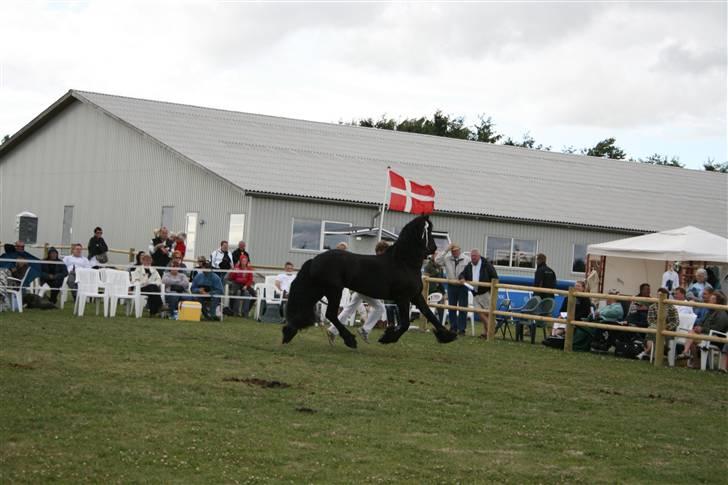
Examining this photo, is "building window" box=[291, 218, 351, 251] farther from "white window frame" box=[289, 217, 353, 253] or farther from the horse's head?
the horse's head

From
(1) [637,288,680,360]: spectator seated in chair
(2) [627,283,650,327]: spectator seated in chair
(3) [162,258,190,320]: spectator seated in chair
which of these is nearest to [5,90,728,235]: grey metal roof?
(3) [162,258,190,320]: spectator seated in chair

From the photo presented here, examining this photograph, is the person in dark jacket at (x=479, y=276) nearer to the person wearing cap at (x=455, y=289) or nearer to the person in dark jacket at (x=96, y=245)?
the person wearing cap at (x=455, y=289)

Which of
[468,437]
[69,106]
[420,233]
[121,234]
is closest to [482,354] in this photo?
[420,233]

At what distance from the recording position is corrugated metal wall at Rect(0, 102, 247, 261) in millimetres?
33500

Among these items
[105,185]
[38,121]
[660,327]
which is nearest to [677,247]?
[660,327]

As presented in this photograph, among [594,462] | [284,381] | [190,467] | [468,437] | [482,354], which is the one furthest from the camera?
[482,354]

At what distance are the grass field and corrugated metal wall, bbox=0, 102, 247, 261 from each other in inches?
673

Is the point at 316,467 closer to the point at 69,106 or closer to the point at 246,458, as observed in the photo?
the point at 246,458

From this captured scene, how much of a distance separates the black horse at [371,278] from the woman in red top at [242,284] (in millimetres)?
7449

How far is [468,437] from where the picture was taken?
376 inches

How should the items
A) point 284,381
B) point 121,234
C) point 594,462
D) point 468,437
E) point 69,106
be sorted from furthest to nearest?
point 69,106, point 121,234, point 284,381, point 468,437, point 594,462

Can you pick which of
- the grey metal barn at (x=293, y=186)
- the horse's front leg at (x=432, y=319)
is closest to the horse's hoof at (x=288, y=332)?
the horse's front leg at (x=432, y=319)

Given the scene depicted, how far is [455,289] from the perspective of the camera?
71.4ft

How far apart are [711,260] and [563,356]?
7161 mm
